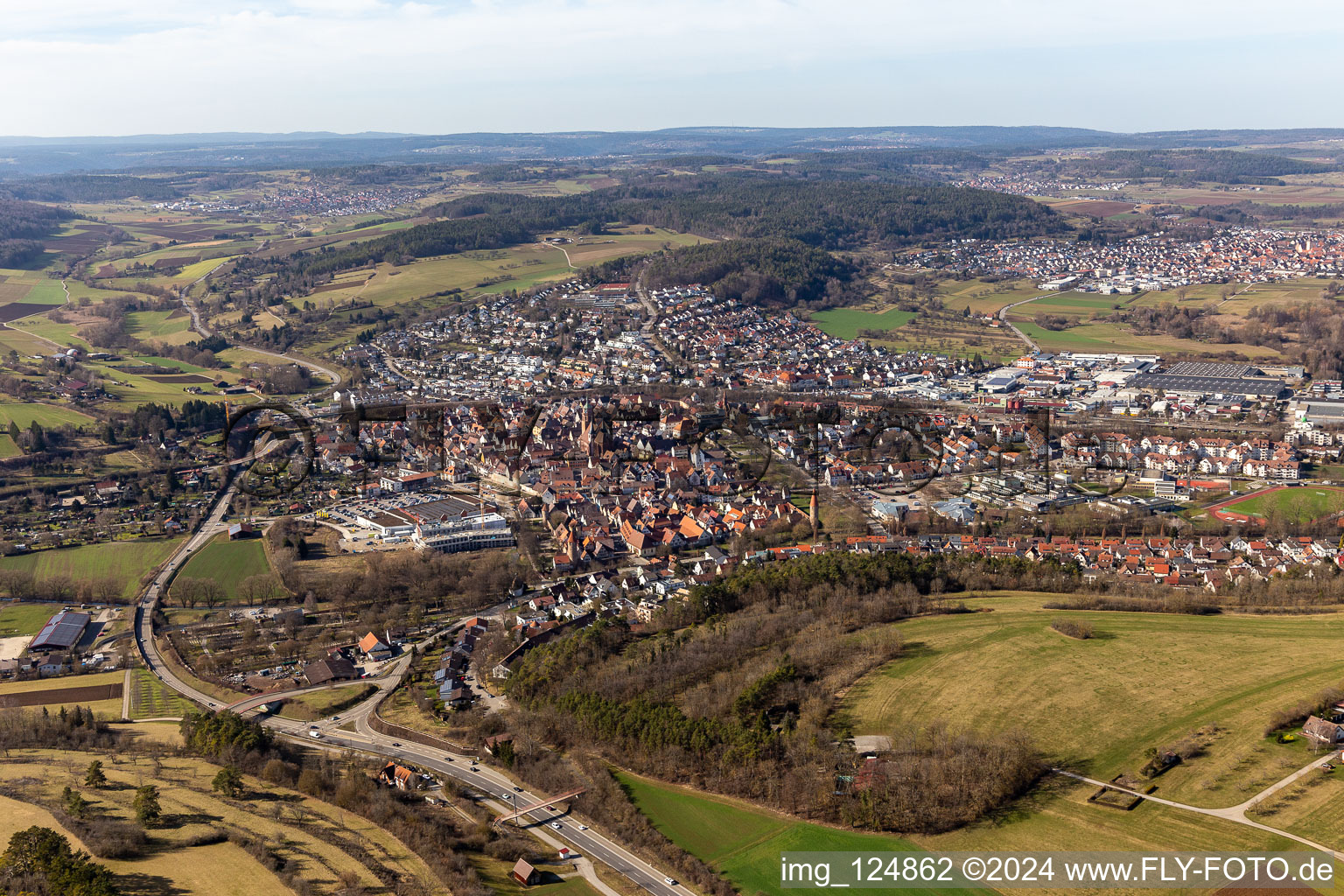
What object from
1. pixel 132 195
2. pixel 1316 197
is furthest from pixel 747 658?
pixel 132 195

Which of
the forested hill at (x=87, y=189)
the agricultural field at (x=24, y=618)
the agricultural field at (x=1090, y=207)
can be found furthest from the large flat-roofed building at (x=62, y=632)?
the forested hill at (x=87, y=189)

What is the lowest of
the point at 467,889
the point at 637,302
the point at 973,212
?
the point at 467,889

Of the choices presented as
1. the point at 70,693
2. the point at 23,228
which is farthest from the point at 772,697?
the point at 23,228

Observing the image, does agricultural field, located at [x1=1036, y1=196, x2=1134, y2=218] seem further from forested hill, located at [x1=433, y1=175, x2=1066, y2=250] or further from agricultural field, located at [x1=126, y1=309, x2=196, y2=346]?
agricultural field, located at [x1=126, y1=309, x2=196, y2=346]

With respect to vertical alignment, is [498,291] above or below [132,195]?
below

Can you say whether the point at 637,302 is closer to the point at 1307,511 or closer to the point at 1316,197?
the point at 1307,511

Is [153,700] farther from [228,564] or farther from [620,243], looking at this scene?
[620,243]
